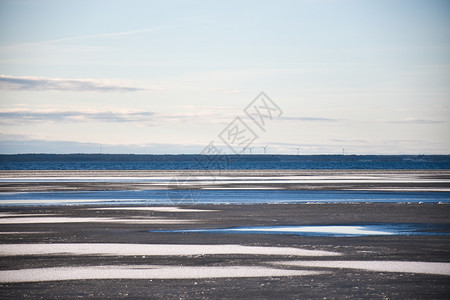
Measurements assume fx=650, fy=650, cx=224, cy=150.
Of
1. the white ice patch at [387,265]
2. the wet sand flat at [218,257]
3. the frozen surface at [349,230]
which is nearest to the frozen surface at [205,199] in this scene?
the wet sand flat at [218,257]

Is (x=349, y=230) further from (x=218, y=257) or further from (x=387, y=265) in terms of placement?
(x=218, y=257)

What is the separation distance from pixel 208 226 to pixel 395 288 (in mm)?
10246

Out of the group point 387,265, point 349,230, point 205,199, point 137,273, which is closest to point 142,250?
point 137,273

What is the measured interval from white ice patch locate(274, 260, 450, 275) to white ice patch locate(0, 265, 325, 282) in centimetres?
86

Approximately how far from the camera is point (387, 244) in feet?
54.8

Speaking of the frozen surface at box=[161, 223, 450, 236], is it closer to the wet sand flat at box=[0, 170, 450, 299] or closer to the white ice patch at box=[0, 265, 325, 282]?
the wet sand flat at box=[0, 170, 450, 299]

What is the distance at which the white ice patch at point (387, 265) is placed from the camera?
1298 centimetres

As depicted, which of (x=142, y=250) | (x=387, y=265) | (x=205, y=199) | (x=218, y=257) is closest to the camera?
(x=387, y=265)

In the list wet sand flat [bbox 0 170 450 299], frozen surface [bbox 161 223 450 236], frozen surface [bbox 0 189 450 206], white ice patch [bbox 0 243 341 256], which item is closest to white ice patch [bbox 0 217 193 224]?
wet sand flat [bbox 0 170 450 299]

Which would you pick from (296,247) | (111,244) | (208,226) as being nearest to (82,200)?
(208,226)

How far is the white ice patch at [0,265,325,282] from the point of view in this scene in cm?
1245

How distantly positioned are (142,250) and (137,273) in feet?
10.0

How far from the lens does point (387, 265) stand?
44.5 feet

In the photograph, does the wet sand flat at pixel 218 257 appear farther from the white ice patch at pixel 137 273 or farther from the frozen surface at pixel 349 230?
the frozen surface at pixel 349 230
